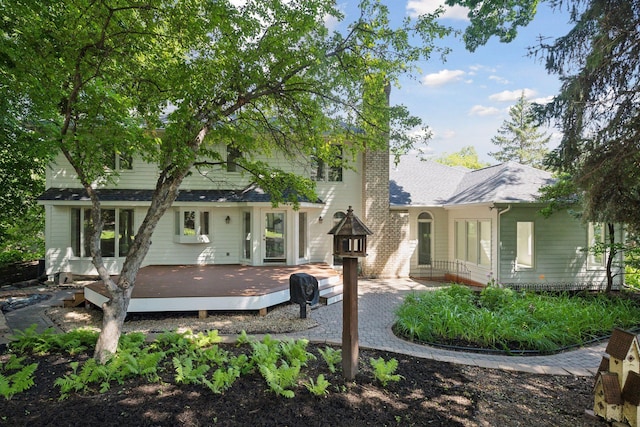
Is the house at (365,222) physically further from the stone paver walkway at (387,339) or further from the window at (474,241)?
the stone paver walkway at (387,339)

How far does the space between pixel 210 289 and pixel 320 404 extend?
215 inches

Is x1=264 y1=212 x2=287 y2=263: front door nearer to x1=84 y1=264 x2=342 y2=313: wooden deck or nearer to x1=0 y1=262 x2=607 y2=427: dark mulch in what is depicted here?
x1=84 y1=264 x2=342 y2=313: wooden deck

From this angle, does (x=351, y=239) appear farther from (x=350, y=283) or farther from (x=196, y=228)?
(x=196, y=228)

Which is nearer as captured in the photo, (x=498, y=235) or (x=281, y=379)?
(x=281, y=379)

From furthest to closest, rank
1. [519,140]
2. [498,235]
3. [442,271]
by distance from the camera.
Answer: [519,140]
[442,271]
[498,235]

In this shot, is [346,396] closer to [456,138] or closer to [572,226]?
[572,226]

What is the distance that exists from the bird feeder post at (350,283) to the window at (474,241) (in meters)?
9.11

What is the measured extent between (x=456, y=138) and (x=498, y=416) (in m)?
50.8

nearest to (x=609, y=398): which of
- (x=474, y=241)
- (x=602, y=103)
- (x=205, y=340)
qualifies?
(x=205, y=340)

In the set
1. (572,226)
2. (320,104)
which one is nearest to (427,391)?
(320,104)

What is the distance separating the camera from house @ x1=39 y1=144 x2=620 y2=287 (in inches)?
454

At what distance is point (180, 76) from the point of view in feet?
16.3

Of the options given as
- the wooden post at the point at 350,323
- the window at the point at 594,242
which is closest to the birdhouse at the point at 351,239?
the wooden post at the point at 350,323

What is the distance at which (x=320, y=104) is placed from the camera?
6.28 metres
